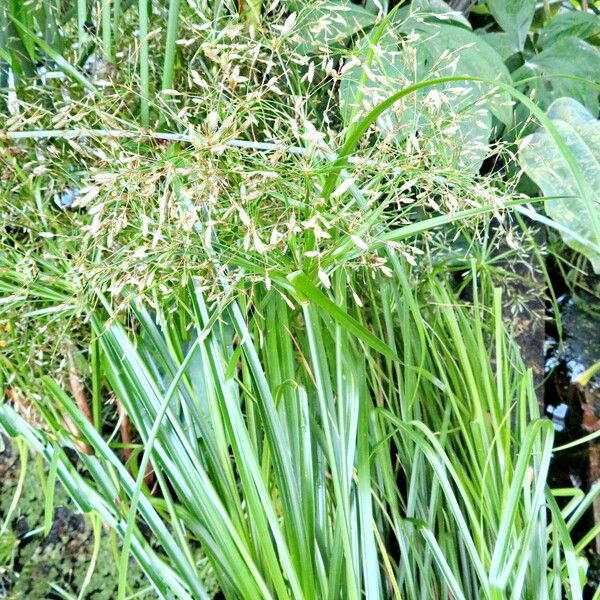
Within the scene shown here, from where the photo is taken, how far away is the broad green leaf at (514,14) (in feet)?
2.63

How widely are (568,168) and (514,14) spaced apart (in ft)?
0.92

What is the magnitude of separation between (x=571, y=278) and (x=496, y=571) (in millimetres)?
599

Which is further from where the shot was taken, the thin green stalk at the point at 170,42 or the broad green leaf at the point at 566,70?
the broad green leaf at the point at 566,70

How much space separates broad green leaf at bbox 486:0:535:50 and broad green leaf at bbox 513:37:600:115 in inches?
1.6

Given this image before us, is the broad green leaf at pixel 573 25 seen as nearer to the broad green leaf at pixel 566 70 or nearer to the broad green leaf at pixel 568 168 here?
the broad green leaf at pixel 566 70

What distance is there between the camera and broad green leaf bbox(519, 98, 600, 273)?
0.62 metres

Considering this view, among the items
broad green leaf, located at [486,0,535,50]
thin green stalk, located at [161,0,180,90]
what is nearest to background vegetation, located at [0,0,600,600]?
thin green stalk, located at [161,0,180,90]

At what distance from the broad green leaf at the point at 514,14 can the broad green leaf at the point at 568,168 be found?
0.56 ft

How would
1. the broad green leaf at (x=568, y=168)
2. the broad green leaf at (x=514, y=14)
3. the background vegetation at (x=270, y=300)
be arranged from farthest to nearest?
the broad green leaf at (x=514, y=14)
the broad green leaf at (x=568, y=168)
the background vegetation at (x=270, y=300)

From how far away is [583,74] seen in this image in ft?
2.70

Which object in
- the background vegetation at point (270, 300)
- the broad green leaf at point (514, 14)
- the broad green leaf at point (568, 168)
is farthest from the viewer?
the broad green leaf at point (514, 14)

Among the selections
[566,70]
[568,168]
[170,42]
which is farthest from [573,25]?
[170,42]

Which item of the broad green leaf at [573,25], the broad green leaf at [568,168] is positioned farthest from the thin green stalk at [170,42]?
the broad green leaf at [573,25]

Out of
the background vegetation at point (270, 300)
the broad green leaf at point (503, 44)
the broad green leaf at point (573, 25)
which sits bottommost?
the background vegetation at point (270, 300)
